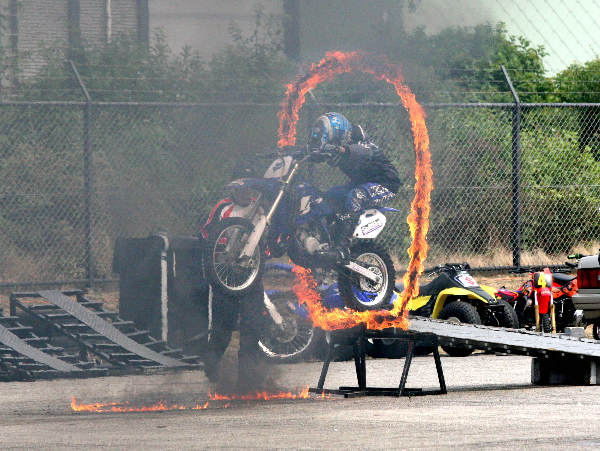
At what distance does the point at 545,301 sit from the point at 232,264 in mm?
6319

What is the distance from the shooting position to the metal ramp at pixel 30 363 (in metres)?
12.2

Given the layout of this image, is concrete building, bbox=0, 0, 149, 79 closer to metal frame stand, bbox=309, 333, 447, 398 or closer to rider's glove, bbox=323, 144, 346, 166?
rider's glove, bbox=323, 144, 346, 166

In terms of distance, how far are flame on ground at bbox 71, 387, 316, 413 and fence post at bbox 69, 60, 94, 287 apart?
378cm

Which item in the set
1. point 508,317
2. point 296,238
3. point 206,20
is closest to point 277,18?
point 206,20

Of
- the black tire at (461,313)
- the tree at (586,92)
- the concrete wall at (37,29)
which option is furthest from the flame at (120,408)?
the tree at (586,92)

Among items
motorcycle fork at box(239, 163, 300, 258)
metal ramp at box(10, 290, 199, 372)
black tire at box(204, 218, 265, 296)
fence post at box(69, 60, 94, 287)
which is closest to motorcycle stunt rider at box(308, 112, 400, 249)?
motorcycle fork at box(239, 163, 300, 258)

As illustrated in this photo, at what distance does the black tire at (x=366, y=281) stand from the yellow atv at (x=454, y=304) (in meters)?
3.36

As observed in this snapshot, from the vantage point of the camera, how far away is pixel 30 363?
1230 centimetres

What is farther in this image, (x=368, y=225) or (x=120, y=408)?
(x=368, y=225)

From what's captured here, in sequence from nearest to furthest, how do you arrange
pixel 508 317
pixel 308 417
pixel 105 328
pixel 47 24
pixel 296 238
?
pixel 308 417 → pixel 296 238 → pixel 105 328 → pixel 47 24 → pixel 508 317

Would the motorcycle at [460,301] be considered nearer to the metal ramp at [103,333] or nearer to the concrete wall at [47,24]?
the metal ramp at [103,333]

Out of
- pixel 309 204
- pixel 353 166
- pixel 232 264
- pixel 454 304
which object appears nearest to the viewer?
pixel 232 264

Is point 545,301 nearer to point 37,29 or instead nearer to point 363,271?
point 363,271

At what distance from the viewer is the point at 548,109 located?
20.5m
